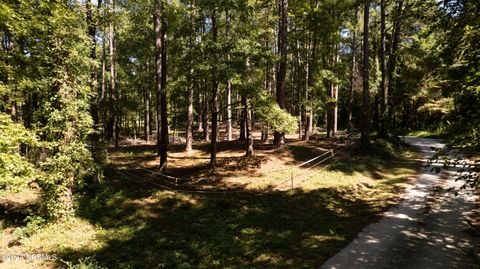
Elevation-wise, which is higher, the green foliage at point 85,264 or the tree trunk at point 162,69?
the tree trunk at point 162,69

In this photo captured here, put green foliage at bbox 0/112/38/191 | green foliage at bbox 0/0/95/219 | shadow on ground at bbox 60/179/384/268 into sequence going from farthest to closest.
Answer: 1. green foliage at bbox 0/0/95/219
2. shadow on ground at bbox 60/179/384/268
3. green foliage at bbox 0/112/38/191

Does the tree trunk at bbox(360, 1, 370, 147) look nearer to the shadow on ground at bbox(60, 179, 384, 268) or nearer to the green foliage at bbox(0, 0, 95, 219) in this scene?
the shadow on ground at bbox(60, 179, 384, 268)

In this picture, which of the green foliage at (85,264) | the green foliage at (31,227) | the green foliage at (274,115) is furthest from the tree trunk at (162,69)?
the green foliage at (85,264)

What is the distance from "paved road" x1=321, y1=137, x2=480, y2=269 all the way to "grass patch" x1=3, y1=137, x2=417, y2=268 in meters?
0.57

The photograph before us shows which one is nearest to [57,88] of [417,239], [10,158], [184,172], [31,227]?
[10,158]

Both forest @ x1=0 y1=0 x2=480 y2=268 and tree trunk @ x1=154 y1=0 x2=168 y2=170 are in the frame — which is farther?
tree trunk @ x1=154 y1=0 x2=168 y2=170

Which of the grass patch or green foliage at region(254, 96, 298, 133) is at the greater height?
green foliage at region(254, 96, 298, 133)

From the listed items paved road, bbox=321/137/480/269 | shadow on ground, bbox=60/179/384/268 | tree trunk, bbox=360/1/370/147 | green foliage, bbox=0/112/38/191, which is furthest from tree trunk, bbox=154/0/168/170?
tree trunk, bbox=360/1/370/147

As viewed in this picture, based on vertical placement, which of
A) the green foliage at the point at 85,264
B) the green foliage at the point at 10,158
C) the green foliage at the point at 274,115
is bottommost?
the green foliage at the point at 85,264

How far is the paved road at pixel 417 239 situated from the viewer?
927 cm

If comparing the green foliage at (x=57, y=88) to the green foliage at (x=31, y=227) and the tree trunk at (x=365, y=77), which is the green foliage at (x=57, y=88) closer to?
the green foliage at (x=31, y=227)

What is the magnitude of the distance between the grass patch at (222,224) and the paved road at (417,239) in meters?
0.57

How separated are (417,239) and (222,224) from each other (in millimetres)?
6923

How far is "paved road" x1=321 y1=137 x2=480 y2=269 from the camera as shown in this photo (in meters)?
9.27
